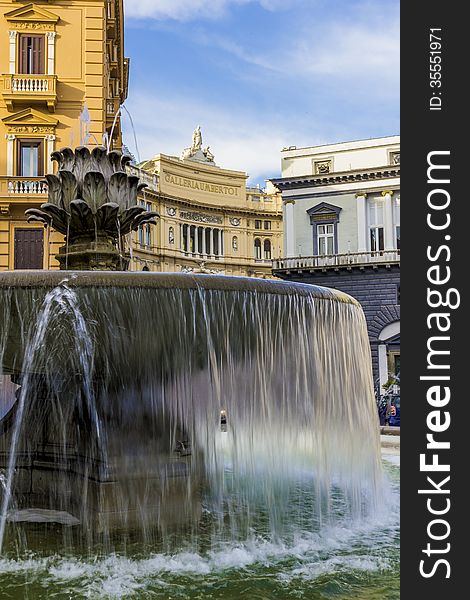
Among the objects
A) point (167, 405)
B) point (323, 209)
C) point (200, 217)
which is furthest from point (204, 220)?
A: point (167, 405)

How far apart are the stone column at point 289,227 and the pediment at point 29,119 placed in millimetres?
16200

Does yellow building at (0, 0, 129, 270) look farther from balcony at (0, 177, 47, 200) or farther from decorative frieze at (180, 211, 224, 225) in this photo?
decorative frieze at (180, 211, 224, 225)

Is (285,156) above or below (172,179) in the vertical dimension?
below

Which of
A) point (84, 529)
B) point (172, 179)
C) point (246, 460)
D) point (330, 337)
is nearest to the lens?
point (84, 529)

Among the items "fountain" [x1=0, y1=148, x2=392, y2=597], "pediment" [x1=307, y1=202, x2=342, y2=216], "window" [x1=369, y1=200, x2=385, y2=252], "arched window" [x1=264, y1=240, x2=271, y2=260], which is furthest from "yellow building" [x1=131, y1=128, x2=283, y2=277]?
"fountain" [x1=0, y1=148, x2=392, y2=597]

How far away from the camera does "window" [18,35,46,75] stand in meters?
20.2

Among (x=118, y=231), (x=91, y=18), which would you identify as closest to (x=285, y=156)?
(x=91, y=18)

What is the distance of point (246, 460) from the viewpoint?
736 cm

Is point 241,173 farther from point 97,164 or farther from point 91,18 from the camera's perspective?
point 97,164

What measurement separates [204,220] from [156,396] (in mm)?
48197

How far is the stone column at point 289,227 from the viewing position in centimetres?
3397

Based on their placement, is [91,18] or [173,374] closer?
[173,374]

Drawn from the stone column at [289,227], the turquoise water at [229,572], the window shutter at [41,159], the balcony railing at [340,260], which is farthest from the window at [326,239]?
the turquoise water at [229,572]

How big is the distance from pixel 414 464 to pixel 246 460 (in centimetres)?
298
